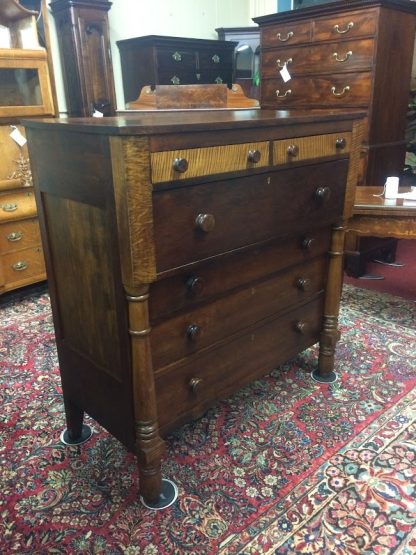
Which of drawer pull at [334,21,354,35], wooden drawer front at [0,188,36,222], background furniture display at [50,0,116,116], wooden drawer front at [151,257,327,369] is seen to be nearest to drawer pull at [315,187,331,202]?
wooden drawer front at [151,257,327,369]

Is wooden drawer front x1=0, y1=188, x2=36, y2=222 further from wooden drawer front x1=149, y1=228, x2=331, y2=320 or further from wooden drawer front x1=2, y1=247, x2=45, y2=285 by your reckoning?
wooden drawer front x1=149, y1=228, x2=331, y2=320

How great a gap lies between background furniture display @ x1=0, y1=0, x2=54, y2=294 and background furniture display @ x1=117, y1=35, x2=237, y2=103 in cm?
103

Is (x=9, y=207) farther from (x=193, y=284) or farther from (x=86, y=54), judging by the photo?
(x=193, y=284)

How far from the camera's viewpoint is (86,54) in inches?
138

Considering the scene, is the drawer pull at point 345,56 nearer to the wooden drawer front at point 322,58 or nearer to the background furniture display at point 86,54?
the wooden drawer front at point 322,58

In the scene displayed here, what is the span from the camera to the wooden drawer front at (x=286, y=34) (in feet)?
10.4

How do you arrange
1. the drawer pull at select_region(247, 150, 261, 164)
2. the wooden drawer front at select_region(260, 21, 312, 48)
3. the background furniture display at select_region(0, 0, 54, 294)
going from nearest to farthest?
the drawer pull at select_region(247, 150, 261, 164)
the background furniture display at select_region(0, 0, 54, 294)
the wooden drawer front at select_region(260, 21, 312, 48)

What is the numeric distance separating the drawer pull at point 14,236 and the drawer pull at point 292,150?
2011 mm

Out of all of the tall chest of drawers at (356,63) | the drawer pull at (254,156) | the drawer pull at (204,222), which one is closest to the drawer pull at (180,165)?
the drawer pull at (204,222)

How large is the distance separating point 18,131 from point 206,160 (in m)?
2.07

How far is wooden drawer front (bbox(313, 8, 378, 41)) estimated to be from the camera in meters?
2.84

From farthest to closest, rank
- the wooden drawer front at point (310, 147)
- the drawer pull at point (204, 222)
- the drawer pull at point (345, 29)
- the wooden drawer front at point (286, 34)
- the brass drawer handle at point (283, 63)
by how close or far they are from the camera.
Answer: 1. the brass drawer handle at point (283, 63)
2. the wooden drawer front at point (286, 34)
3. the drawer pull at point (345, 29)
4. the wooden drawer front at point (310, 147)
5. the drawer pull at point (204, 222)

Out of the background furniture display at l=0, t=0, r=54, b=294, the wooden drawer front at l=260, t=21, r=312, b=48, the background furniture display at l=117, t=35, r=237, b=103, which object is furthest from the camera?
the background furniture display at l=117, t=35, r=237, b=103

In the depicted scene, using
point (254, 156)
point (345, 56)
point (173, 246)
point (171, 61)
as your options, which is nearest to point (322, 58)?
point (345, 56)
